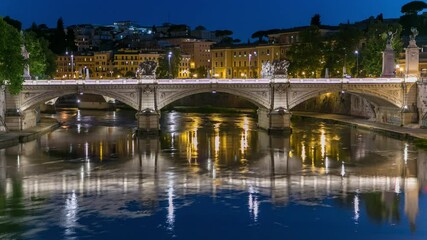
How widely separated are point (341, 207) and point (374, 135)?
102 ft

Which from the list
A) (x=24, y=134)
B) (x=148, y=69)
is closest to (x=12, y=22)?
(x=148, y=69)

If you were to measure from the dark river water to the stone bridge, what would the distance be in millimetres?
3998

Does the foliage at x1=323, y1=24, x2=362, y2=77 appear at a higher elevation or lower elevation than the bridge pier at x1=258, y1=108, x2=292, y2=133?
higher

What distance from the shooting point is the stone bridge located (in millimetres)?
61750

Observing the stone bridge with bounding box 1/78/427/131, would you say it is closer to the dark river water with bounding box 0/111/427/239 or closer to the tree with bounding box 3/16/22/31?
the dark river water with bounding box 0/111/427/239

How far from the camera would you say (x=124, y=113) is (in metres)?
96.4

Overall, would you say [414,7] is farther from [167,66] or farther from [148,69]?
[148,69]

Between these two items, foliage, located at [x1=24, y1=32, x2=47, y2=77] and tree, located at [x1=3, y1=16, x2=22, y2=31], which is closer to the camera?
foliage, located at [x1=24, y1=32, x2=47, y2=77]

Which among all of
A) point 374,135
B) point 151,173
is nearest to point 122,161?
point 151,173

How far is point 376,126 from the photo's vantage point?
212 feet

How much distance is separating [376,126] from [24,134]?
3426cm

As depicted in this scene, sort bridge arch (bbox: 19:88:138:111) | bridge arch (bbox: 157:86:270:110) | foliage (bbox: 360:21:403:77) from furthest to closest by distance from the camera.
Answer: foliage (bbox: 360:21:403:77) → bridge arch (bbox: 157:86:270:110) → bridge arch (bbox: 19:88:138:111)

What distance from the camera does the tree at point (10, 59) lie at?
53250 mm

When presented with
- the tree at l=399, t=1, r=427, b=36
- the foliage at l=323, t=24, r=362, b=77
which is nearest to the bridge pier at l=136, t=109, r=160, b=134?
the foliage at l=323, t=24, r=362, b=77
